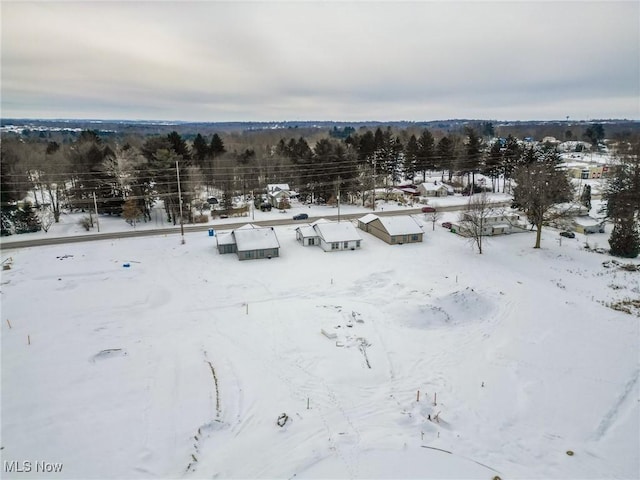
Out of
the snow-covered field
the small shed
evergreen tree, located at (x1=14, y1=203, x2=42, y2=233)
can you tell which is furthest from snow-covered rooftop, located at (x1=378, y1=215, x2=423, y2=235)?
evergreen tree, located at (x1=14, y1=203, x2=42, y2=233)

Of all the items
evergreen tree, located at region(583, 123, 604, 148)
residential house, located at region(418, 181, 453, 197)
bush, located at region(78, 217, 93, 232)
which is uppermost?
evergreen tree, located at region(583, 123, 604, 148)

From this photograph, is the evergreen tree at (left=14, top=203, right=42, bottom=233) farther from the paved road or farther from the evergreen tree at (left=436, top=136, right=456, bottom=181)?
the evergreen tree at (left=436, top=136, right=456, bottom=181)

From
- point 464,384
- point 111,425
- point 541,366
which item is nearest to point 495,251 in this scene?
point 541,366

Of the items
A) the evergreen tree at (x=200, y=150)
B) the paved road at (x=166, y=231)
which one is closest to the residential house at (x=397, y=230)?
the paved road at (x=166, y=231)

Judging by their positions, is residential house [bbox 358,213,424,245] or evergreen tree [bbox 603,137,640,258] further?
residential house [bbox 358,213,424,245]

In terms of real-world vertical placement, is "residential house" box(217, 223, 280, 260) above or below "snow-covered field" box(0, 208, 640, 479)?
above

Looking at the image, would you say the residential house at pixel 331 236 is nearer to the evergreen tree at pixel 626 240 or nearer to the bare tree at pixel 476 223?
the bare tree at pixel 476 223

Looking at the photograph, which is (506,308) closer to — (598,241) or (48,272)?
(598,241)
